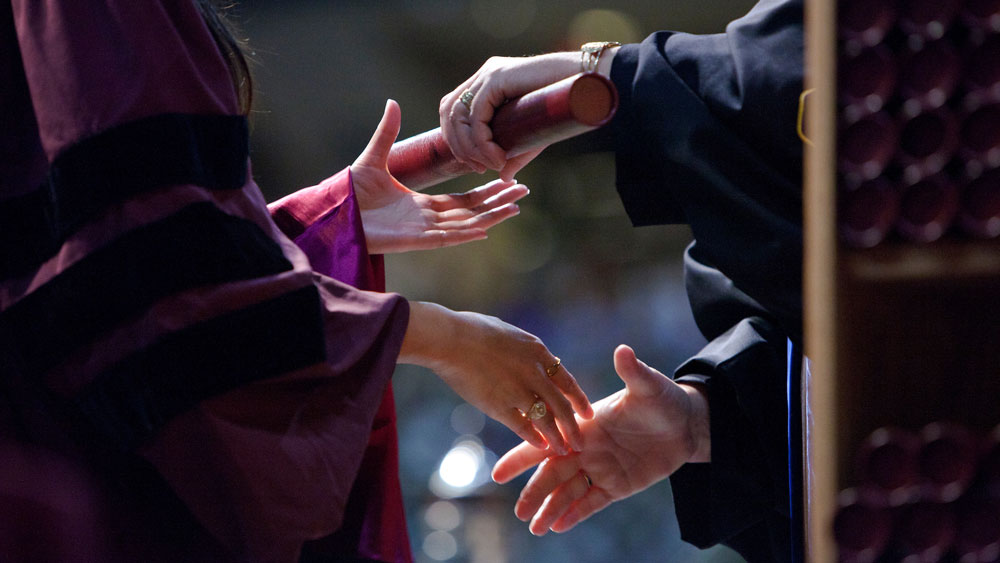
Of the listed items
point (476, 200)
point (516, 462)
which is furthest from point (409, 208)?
point (516, 462)

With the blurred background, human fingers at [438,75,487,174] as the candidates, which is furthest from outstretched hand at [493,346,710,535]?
the blurred background

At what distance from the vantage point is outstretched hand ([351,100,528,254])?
4.04 feet

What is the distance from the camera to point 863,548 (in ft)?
2.27

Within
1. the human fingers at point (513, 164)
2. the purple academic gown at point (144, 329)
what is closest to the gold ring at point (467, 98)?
the human fingers at point (513, 164)

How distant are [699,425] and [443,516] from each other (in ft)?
7.89

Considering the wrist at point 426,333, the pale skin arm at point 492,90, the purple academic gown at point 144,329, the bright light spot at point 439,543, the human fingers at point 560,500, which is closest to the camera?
the purple academic gown at point 144,329

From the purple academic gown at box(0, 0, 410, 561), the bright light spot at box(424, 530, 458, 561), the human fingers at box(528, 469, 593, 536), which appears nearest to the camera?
the purple academic gown at box(0, 0, 410, 561)

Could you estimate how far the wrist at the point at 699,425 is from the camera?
1353 millimetres

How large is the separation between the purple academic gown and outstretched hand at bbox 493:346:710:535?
55 centimetres

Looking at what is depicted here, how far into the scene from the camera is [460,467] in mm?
3676

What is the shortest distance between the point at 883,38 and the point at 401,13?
3367 mm

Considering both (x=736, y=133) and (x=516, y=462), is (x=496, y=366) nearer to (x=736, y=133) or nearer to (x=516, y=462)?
(x=516, y=462)

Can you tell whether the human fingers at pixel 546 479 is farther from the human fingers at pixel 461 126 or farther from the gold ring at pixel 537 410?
the human fingers at pixel 461 126

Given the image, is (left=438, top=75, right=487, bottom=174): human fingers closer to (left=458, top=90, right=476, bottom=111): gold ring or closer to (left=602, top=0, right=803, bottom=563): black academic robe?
(left=458, top=90, right=476, bottom=111): gold ring
